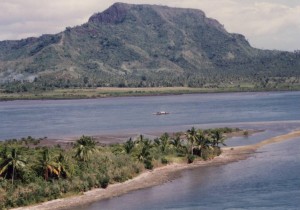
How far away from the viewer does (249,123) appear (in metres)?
185

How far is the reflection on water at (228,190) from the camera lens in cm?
7625

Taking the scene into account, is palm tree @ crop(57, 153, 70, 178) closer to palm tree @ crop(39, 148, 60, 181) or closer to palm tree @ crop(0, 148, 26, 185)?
palm tree @ crop(39, 148, 60, 181)

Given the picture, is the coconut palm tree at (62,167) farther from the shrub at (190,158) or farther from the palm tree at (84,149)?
the shrub at (190,158)

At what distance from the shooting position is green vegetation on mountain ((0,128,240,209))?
76062 mm

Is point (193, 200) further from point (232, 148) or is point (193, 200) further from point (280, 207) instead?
point (232, 148)

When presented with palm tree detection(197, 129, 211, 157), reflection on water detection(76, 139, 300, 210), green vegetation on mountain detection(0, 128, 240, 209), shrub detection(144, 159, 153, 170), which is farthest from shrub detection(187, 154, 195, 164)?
shrub detection(144, 159, 153, 170)

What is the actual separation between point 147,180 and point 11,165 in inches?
941

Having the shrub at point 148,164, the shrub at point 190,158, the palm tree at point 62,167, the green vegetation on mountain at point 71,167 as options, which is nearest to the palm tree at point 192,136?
the green vegetation on mountain at point 71,167

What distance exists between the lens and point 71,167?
3263 inches

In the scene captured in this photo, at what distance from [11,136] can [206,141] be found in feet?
269

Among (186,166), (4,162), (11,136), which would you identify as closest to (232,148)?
(186,166)

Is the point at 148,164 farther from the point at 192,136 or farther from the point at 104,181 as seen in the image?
the point at 104,181

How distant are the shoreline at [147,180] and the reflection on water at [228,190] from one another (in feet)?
5.72

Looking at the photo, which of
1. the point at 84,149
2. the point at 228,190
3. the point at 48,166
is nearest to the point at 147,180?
the point at 84,149
